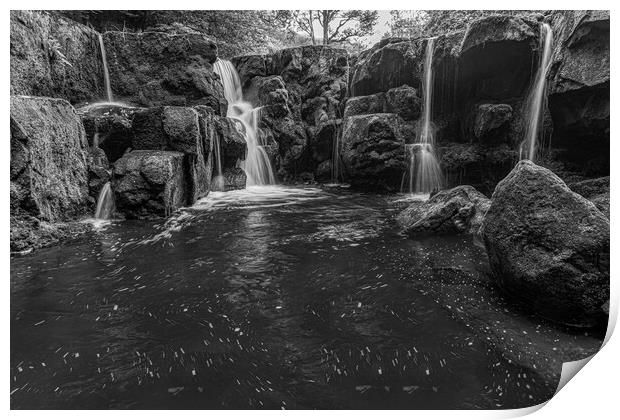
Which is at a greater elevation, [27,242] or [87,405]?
[27,242]

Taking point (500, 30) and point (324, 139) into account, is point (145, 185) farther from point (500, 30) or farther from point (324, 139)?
point (500, 30)

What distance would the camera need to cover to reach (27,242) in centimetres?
396

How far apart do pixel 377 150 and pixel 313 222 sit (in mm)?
4182

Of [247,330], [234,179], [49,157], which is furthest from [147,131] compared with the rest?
[247,330]

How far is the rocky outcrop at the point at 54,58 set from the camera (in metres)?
5.70

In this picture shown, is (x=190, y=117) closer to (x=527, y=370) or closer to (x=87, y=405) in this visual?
(x=87, y=405)

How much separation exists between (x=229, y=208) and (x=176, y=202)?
101cm

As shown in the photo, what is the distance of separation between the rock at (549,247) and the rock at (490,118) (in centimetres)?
→ 605

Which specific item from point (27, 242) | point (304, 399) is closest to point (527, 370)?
point (304, 399)

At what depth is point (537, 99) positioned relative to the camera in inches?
288

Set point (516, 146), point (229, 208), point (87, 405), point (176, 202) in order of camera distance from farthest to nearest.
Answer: point (516, 146) < point (229, 208) < point (176, 202) < point (87, 405)

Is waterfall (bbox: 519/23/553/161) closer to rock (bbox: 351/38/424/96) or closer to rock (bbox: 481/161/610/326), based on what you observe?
rock (bbox: 351/38/424/96)

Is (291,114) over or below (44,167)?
over

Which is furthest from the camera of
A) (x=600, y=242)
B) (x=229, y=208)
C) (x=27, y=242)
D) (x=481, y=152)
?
(x=481, y=152)
